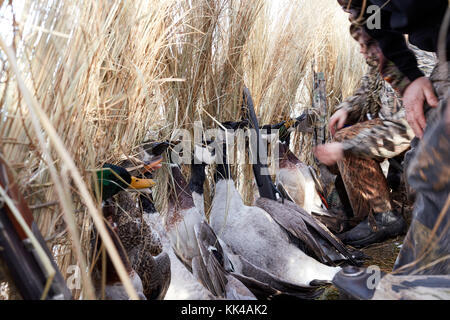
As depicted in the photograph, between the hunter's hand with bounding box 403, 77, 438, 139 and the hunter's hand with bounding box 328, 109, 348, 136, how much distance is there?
1083 mm

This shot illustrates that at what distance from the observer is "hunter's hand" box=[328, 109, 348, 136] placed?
217 centimetres

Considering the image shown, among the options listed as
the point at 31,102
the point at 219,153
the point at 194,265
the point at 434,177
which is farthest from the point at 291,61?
the point at 31,102

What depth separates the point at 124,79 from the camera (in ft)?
3.76

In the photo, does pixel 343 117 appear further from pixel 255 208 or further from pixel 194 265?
pixel 194 265

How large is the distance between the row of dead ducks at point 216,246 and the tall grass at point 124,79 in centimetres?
15

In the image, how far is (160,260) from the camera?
1.35m

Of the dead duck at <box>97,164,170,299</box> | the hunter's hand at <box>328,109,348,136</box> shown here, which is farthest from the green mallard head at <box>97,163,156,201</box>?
the hunter's hand at <box>328,109,348,136</box>

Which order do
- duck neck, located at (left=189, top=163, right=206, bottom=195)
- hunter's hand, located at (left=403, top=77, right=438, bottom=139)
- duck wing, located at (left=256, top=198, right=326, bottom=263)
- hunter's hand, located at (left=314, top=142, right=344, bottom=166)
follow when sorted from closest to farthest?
hunter's hand, located at (left=403, top=77, right=438, bottom=139) → hunter's hand, located at (left=314, top=142, right=344, bottom=166) → duck wing, located at (left=256, top=198, right=326, bottom=263) → duck neck, located at (left=189, top=163, right=206, bottom=195)

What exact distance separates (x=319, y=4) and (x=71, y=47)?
257 centimetres

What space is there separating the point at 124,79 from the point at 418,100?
81 cm

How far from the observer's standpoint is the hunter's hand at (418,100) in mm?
1002

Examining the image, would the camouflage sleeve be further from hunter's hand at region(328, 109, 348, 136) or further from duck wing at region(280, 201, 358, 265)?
duck wing at region(280, 201, 358, 265)

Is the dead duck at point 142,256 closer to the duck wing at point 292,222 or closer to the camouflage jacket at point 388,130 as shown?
the duck wing at point 292,222

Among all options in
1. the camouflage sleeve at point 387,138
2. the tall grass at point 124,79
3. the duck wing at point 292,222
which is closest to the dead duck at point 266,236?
the duck wing at point 292,222
